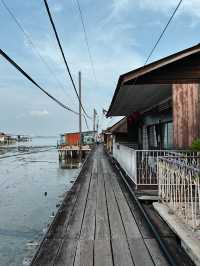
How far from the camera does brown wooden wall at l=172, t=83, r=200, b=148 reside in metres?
8.02

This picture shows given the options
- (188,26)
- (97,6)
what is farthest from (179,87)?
(97,6)

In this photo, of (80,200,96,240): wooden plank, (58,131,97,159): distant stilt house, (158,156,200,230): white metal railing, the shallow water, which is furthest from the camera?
(58,131,97,159): distant stilt house

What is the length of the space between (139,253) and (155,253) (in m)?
0.21

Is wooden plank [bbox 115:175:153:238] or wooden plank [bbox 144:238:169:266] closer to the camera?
wooden plank [bbox 144:238:169:266]

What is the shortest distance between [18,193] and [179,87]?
968 centimetres

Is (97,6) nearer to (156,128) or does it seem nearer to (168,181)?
(168,181)

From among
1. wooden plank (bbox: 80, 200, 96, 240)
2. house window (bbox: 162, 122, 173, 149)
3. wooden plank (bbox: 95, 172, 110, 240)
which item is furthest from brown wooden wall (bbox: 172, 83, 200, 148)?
wooden plank (bbox: 80, 200, 96, 240)

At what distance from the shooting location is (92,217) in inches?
221

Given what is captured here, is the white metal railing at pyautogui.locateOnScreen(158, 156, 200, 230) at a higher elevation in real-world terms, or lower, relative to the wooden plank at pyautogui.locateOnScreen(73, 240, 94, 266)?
higher

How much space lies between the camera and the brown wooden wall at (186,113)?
26.3ft

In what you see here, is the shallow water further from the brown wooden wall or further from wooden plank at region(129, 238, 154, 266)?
the brown wooden wall

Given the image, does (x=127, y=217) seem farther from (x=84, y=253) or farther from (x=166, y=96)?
(x=166, y=96)

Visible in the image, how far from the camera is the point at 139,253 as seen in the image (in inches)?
151

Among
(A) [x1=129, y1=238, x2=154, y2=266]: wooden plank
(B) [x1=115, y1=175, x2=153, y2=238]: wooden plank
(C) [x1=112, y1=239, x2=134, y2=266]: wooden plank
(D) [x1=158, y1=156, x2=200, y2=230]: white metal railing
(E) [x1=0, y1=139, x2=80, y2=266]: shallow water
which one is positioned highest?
(D) [x1=158, y1=156, x2=200, y2=230]: white metal railing
